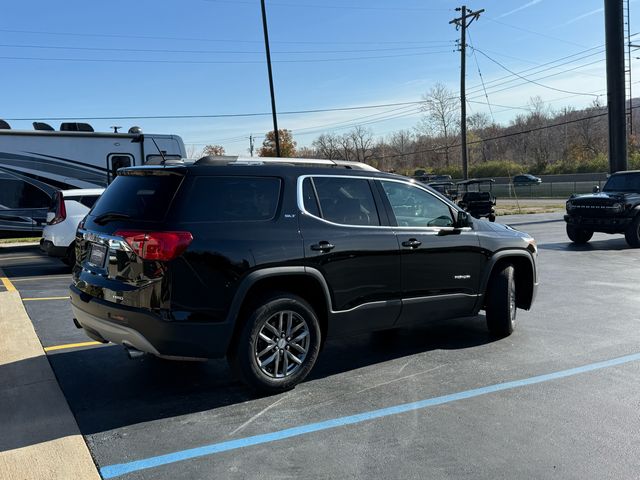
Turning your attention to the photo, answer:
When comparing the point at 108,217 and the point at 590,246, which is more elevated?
the point at 108,217

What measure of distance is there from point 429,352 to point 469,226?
1.36m

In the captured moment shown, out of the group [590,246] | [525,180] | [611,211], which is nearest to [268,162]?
[611,211]

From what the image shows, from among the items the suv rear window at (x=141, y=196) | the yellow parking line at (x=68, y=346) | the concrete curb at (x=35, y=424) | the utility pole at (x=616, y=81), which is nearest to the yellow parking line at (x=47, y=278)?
the concrete curb at (x=35, y=424)

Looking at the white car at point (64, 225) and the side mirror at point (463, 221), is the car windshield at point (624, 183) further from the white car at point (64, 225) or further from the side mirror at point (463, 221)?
the white car at point (64, 225)

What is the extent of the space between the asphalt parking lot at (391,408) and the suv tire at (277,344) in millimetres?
168

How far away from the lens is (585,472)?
11.0 ft

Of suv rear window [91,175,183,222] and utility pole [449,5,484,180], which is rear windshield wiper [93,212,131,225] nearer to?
suv rear window [91,175,183,222]

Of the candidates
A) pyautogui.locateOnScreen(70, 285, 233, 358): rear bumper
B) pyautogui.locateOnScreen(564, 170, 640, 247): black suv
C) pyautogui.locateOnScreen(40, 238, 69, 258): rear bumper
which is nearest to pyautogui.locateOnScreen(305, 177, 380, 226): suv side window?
pyautogui.locateOnScreen(70, 285, 233, 358): rear bumper

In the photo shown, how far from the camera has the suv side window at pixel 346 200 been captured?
5.00 metres

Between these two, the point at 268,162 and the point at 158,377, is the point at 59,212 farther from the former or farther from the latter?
the point at 268,162

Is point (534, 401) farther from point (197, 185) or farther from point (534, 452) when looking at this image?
point (197, 185)

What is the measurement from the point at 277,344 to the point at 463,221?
8.02 ft

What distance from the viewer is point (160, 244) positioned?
4098 mm

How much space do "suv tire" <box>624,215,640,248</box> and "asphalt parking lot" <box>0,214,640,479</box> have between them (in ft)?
26.3
